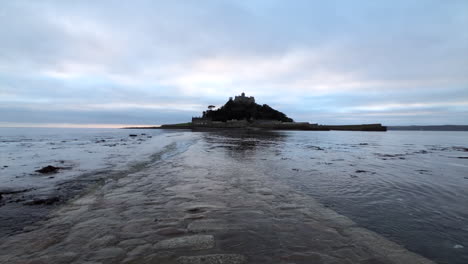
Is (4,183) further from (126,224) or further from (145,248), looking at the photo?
(145,248)

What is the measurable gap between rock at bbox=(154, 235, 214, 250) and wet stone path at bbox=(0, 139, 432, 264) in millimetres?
16

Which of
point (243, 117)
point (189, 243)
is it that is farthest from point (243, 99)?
point (189, 243)

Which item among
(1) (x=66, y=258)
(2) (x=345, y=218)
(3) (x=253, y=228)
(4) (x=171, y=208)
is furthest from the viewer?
(4) (x=171, y=208)

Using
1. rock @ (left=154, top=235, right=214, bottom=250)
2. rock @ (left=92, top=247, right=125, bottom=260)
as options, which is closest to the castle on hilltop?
rock @ (left=154, top=235, right=214, bottom=250)

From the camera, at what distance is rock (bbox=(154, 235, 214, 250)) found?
11.1 ft

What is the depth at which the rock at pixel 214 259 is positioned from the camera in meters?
2.95

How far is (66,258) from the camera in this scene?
9.97ft

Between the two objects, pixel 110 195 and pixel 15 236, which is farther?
Answer: pixel 110 195

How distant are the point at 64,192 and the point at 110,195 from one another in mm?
1701

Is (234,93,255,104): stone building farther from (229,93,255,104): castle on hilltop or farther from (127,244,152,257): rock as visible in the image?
(127,244,152,257): rock

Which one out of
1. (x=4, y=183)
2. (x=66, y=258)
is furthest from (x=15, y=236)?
(x=4, y=183)

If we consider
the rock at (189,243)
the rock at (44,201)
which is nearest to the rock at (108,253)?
the rock at (189,243)

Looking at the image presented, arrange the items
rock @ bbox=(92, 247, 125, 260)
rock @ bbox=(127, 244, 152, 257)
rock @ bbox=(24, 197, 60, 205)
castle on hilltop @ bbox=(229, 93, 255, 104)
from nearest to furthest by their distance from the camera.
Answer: rock @ bbox=(92, 247, 125, 260) < rock @ bbox=(127, 244, 152, 257) < rock @ bbox=(24, 197, 60, 205) < castle on hilltop @ bbox=(229, 93, 255, 104)

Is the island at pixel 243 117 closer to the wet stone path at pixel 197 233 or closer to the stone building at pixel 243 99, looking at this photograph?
the stone building at pixel 243 99
